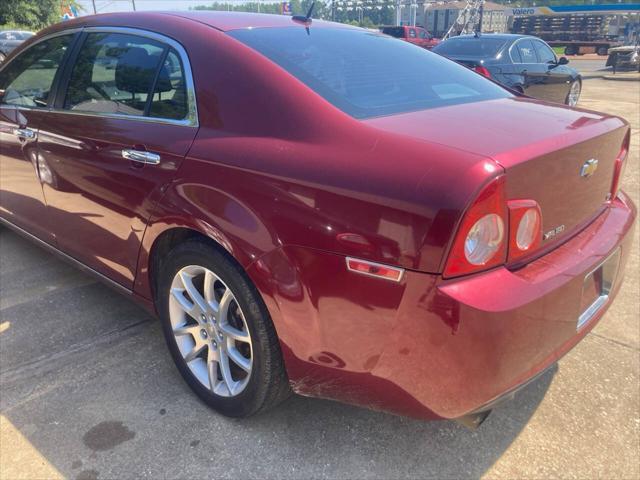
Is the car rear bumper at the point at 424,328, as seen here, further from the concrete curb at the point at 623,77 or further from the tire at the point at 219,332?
the concrete curb at the point at 623,77

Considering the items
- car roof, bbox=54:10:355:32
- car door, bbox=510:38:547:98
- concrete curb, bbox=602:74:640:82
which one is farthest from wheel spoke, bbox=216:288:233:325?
concrete curb, bbox=602:74:640:82

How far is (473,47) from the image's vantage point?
9234mm

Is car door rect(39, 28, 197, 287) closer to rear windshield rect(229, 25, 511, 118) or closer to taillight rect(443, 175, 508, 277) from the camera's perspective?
rear windshield rect(229, 25, 511, 118)

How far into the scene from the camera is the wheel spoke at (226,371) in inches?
87.7

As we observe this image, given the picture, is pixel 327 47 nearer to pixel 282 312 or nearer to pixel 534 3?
pixel 282 312

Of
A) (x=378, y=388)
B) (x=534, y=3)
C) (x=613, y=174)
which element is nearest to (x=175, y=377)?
(x=378, y=388)

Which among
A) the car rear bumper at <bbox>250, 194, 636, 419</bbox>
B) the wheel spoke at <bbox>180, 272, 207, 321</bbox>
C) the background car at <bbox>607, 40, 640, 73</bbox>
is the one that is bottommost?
the background car at <bbox>607, 40, 640, 73</bbox>

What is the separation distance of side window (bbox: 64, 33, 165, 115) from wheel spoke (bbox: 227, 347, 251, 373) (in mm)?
1117

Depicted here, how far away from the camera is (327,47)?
2406mm

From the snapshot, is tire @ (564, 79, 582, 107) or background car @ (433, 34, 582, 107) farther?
tire @ (564, 79, 582, 107)

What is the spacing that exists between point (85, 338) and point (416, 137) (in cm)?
216

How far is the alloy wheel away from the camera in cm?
215

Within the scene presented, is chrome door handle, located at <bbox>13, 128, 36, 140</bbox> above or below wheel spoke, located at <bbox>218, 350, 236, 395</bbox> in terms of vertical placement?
above

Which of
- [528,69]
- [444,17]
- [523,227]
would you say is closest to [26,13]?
[528,69]
